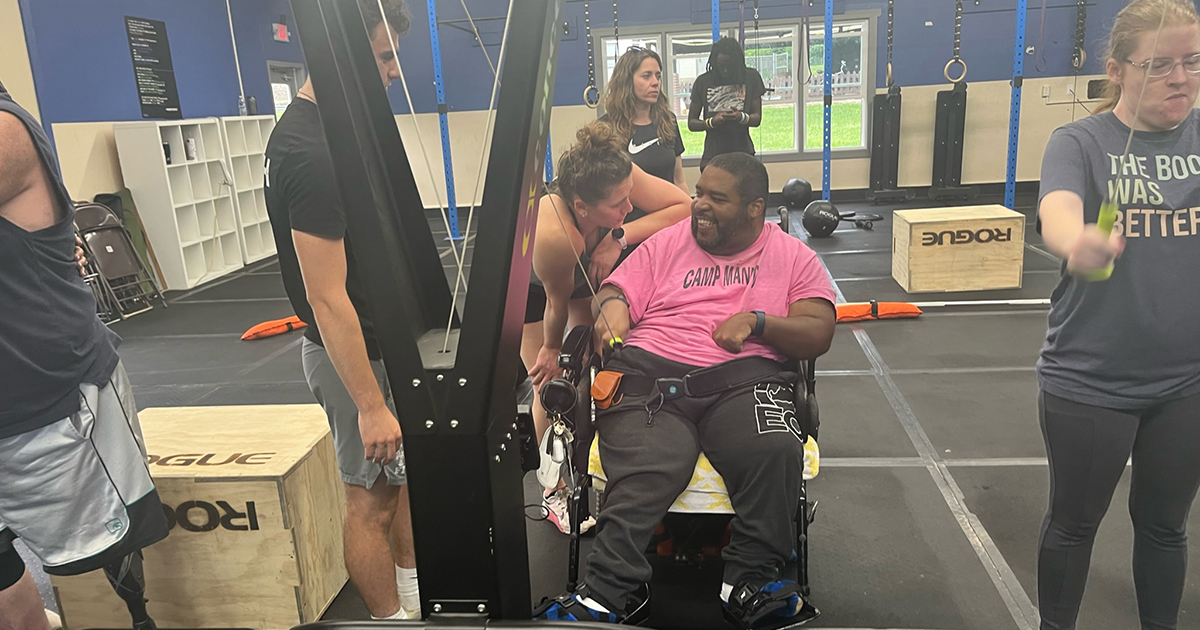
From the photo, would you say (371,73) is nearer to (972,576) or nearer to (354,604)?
(354,604)

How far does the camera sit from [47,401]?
1431 mm

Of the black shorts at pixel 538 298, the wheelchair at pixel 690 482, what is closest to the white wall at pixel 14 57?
the black shorts at pixel 538 298

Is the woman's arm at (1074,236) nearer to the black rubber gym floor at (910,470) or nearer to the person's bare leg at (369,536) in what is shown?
the black rubber gym floor at (910,470)

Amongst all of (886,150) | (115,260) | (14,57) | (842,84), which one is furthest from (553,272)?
(842,84)

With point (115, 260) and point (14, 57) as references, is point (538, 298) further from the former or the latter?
point (14, 57)

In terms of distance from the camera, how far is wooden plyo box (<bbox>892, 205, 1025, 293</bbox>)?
4941 mm

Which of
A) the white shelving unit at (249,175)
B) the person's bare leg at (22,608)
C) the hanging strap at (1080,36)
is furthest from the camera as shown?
the hanging strap at (1080,36)

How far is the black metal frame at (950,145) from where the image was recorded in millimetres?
8500

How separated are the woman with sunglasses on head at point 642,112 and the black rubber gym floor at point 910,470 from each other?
4.13 feet

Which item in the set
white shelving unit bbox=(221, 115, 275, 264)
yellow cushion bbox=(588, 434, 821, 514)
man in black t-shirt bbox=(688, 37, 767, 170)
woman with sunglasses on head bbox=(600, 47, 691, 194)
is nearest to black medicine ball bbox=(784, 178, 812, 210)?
man in black t-shirt bbox=(688, 37, 767, 170)

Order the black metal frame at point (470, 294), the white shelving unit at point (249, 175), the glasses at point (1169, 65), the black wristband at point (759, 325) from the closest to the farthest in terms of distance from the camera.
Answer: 1. the black metal frame at point (470, 294)
2. the glasses at point (1169, 65)
3. the black wristband at point (759, 325)
4. the white shelving unit at point (249, 175)

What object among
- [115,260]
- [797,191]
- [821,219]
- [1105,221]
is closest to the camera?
[1105,221]

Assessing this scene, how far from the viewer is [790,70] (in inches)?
356

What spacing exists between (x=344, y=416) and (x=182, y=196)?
598 cm
